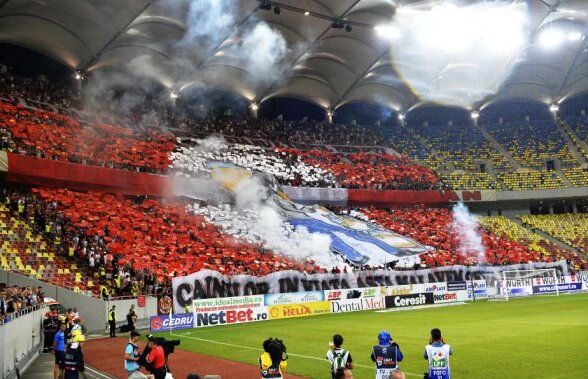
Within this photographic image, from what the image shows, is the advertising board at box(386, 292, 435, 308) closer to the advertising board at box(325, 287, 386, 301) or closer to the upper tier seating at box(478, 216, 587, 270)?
the advertising board at box(325, 287, 386, 301)

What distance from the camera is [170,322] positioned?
87.6 ft

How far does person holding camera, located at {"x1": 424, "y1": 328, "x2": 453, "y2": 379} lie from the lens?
9.25 m

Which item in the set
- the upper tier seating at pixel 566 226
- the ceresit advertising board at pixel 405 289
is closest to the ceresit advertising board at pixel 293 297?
the ceresit advertising board at pixel 405 289

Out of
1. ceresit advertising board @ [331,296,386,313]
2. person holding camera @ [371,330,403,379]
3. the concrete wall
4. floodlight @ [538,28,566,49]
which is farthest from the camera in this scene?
floodlight @ [538,28,566,49]

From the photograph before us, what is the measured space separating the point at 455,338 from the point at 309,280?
53.9 ft

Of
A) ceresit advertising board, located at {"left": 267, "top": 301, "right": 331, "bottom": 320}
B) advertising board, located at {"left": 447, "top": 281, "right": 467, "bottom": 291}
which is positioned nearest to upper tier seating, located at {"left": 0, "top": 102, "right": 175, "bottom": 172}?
ceresit advertising board, located at {"left": 267, "top": 301, "right": 331, "bottom": 320}

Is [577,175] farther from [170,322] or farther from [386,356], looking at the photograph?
[386,356]

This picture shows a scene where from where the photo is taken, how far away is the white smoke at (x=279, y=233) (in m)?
43.2

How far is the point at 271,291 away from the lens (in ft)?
110

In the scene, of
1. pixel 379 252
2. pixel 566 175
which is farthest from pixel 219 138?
pixel 566 175

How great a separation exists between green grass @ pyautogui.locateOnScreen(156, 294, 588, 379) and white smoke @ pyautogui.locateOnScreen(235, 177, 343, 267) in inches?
433

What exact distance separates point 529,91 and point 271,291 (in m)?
52.6

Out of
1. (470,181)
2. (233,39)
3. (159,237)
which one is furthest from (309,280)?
(470,181)

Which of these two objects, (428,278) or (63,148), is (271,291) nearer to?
(428,278)
